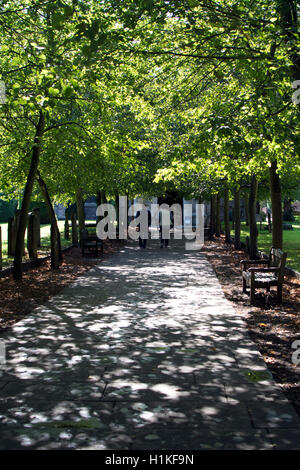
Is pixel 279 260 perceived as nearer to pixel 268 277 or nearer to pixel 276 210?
pixel 268 277

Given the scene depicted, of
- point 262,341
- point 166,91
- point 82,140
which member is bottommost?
point 262,341

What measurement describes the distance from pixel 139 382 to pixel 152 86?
9.71 metres

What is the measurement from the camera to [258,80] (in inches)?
383

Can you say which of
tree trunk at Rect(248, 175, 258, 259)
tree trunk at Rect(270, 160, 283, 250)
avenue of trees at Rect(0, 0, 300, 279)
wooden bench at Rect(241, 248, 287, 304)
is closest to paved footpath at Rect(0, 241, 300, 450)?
wooden bench at Rect(241, 248, 287, 304)

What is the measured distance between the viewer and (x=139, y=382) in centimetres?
604

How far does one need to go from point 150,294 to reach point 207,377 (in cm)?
605

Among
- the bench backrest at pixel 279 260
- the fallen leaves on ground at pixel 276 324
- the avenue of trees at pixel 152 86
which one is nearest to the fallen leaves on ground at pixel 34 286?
the avenue of trees at pixel 152 86

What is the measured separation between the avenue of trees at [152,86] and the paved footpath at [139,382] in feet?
11.0

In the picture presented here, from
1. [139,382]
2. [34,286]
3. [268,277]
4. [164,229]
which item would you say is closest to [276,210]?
[268,277]

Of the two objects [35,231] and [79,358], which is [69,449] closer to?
[79,358]

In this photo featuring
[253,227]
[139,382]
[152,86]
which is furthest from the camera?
[253,227]

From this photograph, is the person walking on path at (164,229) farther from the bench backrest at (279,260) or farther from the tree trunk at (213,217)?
the bench backrest at (279,260)

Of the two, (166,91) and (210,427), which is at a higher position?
(166,91)
